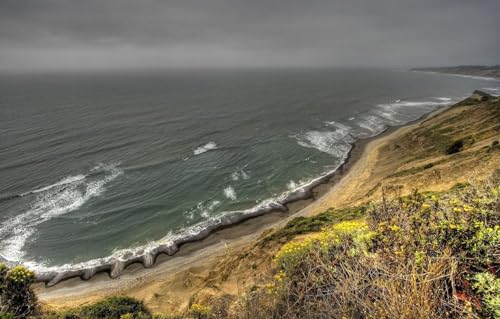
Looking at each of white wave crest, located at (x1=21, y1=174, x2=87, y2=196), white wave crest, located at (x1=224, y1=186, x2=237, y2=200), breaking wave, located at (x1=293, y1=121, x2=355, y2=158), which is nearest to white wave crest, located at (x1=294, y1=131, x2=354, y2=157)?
breaking wave, located at (x1=293, y1=121, x2=355, y2=158)

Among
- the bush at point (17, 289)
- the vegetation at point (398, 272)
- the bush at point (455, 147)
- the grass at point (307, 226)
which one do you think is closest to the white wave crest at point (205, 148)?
the grass at point (307, 226)

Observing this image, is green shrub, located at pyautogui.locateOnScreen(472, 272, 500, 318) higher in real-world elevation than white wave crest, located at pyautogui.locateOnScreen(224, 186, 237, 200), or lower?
higher

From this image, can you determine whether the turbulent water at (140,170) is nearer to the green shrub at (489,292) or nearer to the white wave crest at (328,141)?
the white wave crest at (328,141)

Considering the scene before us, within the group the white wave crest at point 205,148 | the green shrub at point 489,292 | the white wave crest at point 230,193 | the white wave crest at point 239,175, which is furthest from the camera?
the white wave crest at point 205,148

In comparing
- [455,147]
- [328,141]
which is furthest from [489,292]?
[328,141]

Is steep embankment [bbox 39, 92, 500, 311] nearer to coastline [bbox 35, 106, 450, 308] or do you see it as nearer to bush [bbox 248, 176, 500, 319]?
coastline [bbox 35, 106, 450, 308]

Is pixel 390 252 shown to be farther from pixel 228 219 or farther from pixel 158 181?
pixel 158 181
